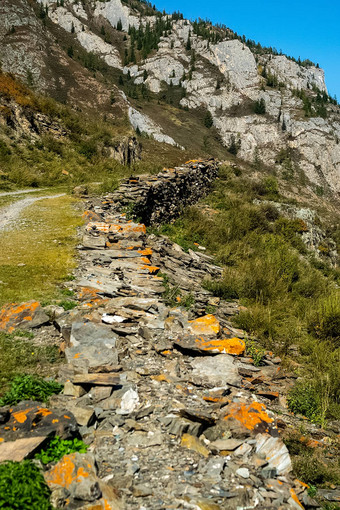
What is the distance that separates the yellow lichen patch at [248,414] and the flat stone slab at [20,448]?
6.57 ft

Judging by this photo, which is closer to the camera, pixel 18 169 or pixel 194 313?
pixel 194 313

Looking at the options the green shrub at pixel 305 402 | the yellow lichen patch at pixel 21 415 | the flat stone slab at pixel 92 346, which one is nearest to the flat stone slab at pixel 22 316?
the flat stone slab at pixel 92 346

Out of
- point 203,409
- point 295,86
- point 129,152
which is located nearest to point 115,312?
point 203,409

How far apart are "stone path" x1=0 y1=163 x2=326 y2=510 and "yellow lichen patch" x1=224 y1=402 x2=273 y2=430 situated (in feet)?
0.05

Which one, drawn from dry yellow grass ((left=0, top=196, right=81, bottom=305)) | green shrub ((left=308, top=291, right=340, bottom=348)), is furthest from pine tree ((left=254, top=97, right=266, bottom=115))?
green shrub ((left=308, top=291, right=340, bottom=348))

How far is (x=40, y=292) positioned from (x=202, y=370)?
3.61 metres

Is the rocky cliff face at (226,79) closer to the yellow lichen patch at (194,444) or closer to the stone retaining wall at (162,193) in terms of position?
the stone retaining wall at (162,193)

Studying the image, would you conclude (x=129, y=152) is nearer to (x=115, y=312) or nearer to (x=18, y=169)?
(x=18, y=169)

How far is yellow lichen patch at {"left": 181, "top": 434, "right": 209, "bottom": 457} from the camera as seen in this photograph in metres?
3.03

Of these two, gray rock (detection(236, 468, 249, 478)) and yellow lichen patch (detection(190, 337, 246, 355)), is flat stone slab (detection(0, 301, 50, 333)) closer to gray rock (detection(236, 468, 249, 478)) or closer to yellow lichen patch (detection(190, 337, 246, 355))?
yellow lichen patch (detection(190, 337, 246, 355))

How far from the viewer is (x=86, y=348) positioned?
446 cm

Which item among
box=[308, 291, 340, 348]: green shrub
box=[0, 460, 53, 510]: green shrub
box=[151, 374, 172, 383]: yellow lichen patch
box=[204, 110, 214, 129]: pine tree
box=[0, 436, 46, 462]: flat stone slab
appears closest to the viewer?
box=[0, 460, 53, 510]: green shrub

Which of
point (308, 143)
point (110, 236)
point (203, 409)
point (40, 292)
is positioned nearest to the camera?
point (203, 409)

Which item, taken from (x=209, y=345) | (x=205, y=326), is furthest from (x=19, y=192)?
(x=209, y=345)
